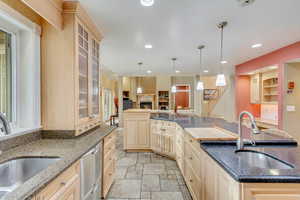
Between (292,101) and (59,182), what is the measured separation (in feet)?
15.0

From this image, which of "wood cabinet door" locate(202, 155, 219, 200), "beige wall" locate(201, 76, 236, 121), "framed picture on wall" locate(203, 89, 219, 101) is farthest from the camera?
"framed picture on wall" locate(203, 89, 219, 101)

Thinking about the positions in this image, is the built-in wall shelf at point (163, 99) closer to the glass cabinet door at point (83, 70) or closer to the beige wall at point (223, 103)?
the beige wall at point (223, 103)

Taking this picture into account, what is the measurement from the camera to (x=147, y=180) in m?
2.71

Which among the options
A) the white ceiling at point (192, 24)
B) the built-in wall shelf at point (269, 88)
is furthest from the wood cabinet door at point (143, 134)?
the built-in wall shelf at point (269, 88)

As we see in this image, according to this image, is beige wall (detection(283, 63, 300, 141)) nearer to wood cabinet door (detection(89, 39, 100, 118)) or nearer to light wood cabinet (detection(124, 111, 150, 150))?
light wood cabinet (detection(124, 111, 150, 150))

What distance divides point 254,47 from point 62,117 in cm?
396

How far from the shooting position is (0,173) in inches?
46.7

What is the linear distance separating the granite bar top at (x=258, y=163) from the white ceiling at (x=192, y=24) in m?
1.65

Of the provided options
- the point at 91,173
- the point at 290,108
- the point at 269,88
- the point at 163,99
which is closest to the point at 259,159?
the point at 91,173

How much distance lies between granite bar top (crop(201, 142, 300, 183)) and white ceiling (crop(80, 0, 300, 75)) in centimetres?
165

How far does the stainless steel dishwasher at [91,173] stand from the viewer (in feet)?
4.89

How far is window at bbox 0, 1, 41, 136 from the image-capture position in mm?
1719

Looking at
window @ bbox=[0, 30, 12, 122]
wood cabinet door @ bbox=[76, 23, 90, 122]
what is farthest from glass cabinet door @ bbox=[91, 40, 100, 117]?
window @ bbox=[0, 30, 12, 122]

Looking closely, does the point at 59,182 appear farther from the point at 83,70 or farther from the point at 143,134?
the point at 143,134
